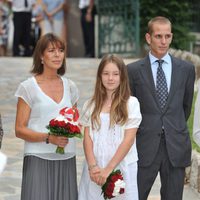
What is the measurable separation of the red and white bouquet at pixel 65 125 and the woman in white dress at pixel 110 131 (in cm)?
15

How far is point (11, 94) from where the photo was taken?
12328 millimetres

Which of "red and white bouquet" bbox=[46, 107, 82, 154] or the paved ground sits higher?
"red and white bouquet" bbox=[46, 107, 82, 154]

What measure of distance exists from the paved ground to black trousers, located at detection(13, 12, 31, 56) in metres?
0.99

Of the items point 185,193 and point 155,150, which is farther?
point 185,193

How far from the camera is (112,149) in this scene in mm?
5477

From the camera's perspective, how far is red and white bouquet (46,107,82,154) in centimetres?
538

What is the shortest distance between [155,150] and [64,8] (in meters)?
11.2

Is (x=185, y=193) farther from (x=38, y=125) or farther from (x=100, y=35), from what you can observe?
(x=100, y=35)

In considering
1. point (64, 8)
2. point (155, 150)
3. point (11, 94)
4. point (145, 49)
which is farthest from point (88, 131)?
point (145, 49)

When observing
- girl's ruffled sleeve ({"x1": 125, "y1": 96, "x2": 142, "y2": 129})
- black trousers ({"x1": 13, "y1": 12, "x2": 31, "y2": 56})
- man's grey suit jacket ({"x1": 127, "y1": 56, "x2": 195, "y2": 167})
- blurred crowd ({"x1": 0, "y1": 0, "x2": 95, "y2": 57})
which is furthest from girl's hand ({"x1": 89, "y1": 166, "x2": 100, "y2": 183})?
black trousers ({"x1": 13, "y1": 12, "x2": 31, "y2": 56})

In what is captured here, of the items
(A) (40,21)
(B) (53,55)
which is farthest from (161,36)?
(A) (40,21)

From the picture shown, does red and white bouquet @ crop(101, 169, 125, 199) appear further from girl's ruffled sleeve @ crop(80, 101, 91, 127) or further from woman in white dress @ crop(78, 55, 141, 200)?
girl's ruffled sleeve @ crop(80, 101, 91, 127)

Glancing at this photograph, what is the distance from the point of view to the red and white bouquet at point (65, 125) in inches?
212

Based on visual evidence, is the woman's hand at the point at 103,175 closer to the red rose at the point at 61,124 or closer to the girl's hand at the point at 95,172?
the girl's hand at the point at 95,172
